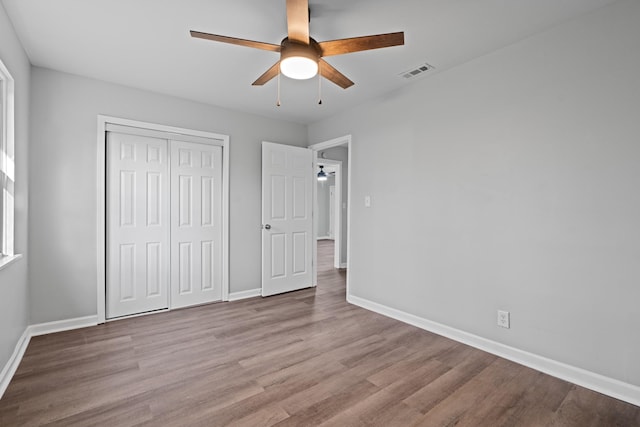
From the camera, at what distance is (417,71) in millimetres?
2953

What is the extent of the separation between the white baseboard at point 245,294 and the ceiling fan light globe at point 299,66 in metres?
3.00

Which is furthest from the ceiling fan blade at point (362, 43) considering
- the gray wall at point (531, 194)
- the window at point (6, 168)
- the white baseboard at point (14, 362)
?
the white baseboard at point (14, 362)

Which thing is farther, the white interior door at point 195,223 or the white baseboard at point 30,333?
the white interior door at point 195,223

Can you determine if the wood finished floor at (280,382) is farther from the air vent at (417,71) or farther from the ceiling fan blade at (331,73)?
the air vent at (417,71)

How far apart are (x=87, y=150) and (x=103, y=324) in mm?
1791

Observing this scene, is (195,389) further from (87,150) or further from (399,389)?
(87,150)

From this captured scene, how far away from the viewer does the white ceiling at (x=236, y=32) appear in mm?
2037

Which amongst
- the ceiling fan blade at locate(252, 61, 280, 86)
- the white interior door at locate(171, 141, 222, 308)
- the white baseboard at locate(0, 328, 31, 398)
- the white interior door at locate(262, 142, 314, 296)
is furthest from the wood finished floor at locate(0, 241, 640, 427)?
the ceiling fan blade at locate(252, 61, 280, 86)

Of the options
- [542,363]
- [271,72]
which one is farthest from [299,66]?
[542,363]

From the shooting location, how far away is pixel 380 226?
3643 mm

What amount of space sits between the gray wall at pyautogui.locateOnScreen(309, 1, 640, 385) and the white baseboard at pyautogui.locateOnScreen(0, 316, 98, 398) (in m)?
3.22

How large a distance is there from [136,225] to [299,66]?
262 cm

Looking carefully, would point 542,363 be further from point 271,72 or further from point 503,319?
point 271,72

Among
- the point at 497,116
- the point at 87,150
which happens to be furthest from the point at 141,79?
the point at 497,116
